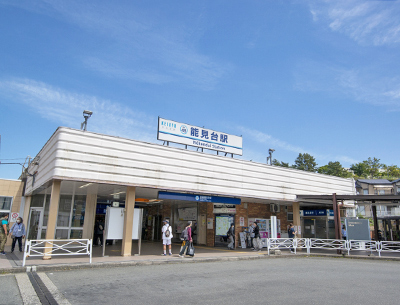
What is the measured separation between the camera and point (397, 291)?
7426 mm

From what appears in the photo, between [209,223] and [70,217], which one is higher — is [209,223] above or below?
below

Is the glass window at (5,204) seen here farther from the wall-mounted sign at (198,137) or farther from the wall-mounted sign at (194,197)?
the wall-mounted sign at (194,197)

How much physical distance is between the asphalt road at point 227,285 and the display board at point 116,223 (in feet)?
9.31

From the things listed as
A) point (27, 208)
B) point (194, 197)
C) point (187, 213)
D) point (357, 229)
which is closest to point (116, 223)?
point (194, 197)

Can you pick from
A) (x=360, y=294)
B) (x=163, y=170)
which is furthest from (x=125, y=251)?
(x=360, y=294)

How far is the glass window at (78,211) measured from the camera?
54.6 feet

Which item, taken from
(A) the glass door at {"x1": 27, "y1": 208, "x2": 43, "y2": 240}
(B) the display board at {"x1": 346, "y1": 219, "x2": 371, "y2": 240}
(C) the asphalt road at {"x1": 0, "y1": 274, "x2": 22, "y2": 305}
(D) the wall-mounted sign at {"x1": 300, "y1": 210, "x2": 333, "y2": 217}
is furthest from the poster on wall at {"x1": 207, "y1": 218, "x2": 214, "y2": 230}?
(C) the asphalt road at {"x1": 0, "y1": 274, "x2": 22, "y2": 305}

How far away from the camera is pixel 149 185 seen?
13562 mm

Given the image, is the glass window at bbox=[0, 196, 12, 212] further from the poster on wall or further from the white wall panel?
the poster on wall

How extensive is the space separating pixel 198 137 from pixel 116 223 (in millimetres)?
6669

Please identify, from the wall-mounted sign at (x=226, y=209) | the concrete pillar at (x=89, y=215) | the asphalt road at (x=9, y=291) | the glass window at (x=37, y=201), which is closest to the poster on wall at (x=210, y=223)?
the wall-mounted sign at (x=226, y=209)

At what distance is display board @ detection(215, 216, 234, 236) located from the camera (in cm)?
2002

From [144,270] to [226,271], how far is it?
2699 mm

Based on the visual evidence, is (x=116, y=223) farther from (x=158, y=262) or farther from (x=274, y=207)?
(x=274, y=207)
